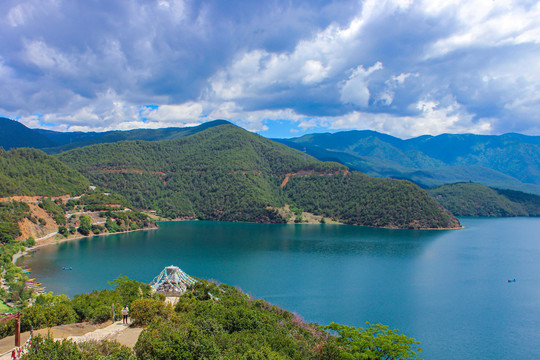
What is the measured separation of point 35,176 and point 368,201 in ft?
387

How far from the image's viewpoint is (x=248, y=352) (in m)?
22.8

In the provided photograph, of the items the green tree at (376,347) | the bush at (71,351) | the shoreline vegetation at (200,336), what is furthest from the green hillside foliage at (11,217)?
the green tree at (376,347)

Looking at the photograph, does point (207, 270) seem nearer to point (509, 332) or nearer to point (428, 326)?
point (428, 326)

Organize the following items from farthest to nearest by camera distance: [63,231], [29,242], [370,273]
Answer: [63,231]
[29,242]
[370,273]

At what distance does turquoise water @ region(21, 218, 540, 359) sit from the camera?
4572 centimetres

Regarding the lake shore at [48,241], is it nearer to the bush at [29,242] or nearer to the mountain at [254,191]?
the bush at [29,242]

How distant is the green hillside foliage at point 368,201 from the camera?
142 m

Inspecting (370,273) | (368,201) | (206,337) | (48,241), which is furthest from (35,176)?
(206,337)

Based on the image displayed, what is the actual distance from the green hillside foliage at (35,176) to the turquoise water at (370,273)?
83.5 feet

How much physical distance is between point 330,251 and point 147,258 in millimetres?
40148

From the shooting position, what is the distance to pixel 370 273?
6925 cm

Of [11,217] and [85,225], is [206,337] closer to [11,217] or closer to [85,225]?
[11,217]

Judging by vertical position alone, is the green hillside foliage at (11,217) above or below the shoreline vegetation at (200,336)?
above

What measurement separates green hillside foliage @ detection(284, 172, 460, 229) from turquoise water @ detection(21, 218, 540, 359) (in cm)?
2129
